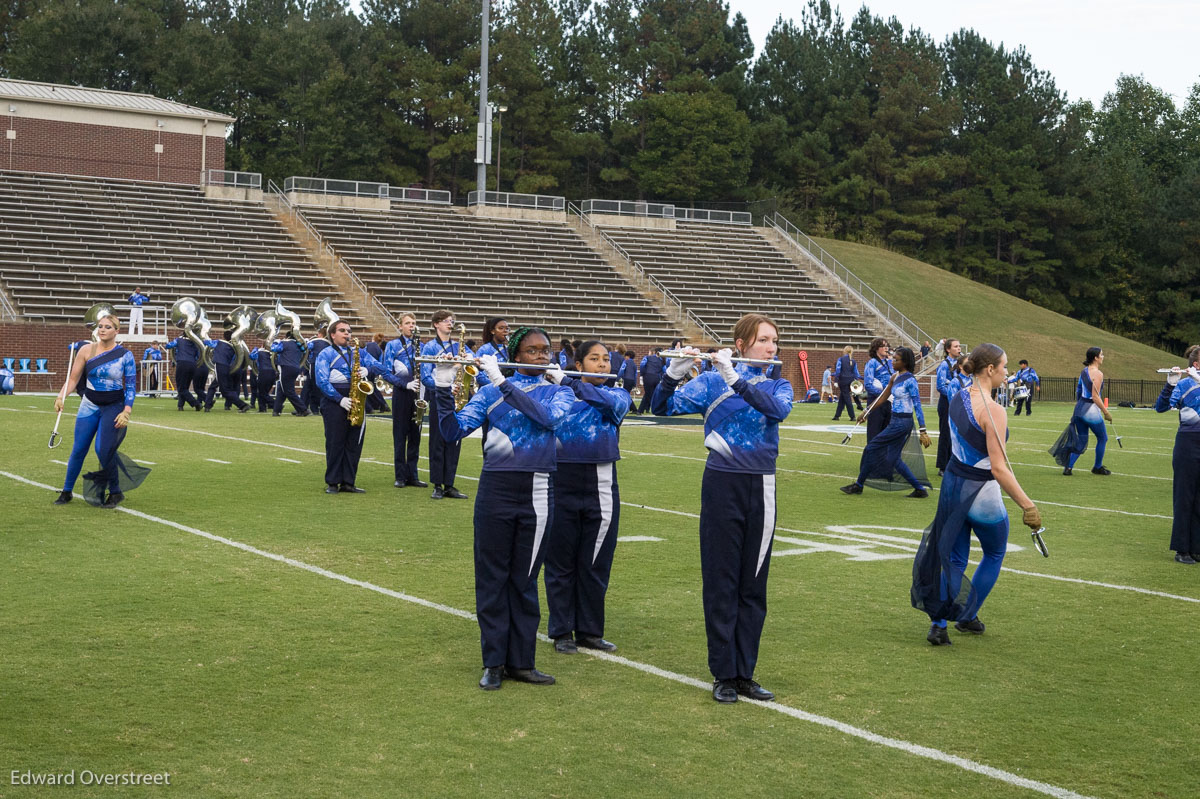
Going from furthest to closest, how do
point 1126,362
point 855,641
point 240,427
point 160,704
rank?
point 1126,362 → point 240,427 → point 855,641 → point 160,704

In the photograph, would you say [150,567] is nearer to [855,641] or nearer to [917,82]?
[855,641]

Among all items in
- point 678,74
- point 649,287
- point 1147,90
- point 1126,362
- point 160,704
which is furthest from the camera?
point 1147,90

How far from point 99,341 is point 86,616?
15.3ft

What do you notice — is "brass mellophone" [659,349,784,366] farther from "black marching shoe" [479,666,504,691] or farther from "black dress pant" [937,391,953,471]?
"black dress pant" [937,391,953,471]

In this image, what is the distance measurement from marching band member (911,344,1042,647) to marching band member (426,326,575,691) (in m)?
2.31

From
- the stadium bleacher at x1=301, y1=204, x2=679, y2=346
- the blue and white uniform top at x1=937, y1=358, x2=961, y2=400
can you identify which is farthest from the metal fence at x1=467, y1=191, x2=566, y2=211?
the blue and white uniform top at x1=937, y1=358, x2=961, y2=400

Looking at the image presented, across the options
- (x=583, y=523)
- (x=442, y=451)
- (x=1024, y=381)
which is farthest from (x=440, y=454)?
(x=1024, y=381)

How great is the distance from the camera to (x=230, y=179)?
44.2 m

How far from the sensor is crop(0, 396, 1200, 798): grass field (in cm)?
490

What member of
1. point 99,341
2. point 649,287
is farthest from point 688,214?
point 99,341

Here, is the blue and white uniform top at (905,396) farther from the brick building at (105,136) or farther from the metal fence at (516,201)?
the brick building at (105,136)

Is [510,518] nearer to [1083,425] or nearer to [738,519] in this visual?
[738,519]

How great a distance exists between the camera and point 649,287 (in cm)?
4475

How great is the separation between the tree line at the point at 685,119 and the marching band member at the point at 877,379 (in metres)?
47.5
